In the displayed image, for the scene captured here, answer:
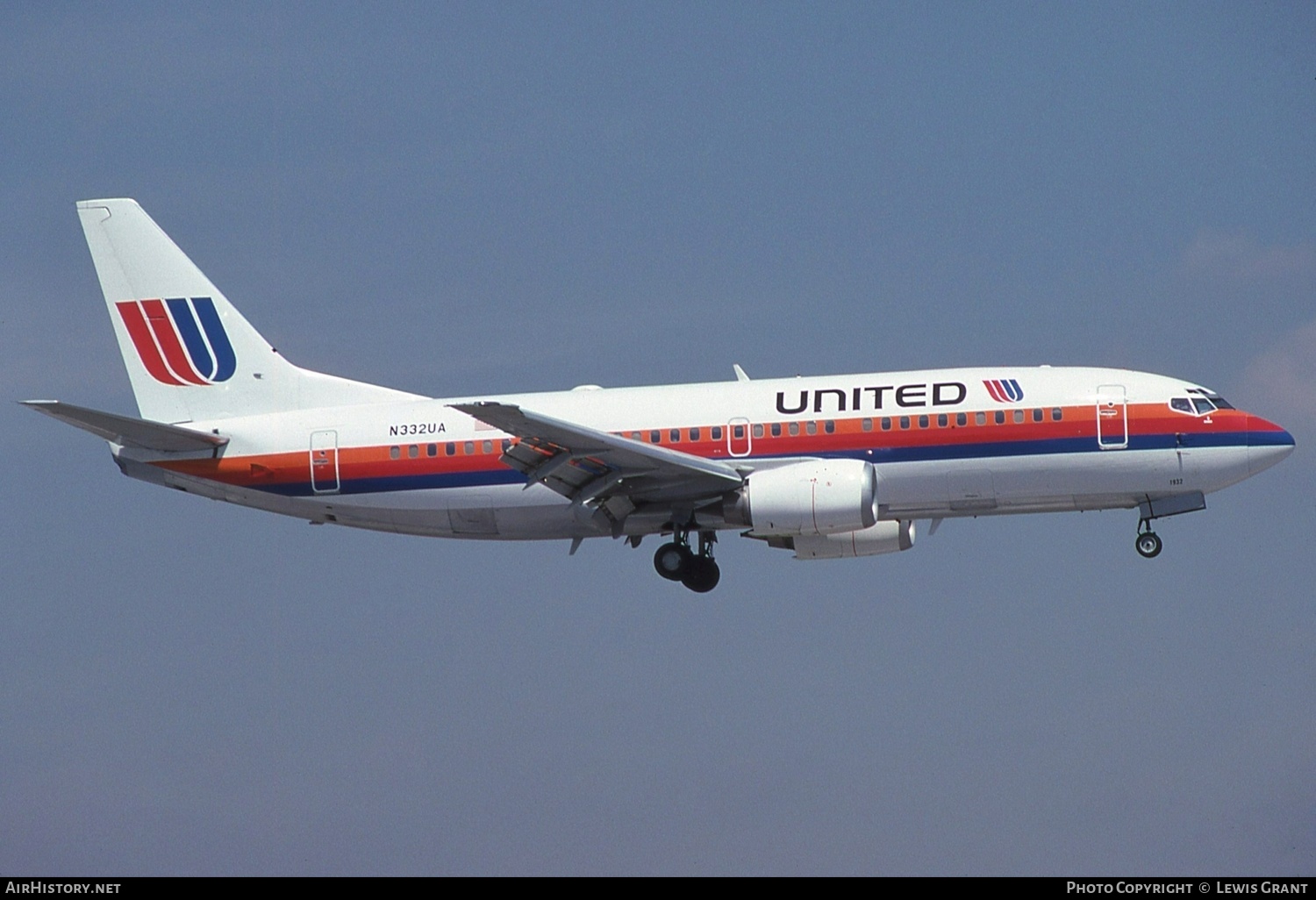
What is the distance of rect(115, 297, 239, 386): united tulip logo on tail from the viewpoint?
47.6 m

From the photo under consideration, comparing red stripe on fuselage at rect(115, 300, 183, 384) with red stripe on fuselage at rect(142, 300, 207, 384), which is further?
red stripe on fuselage at rect(115, 300, 183, 384)

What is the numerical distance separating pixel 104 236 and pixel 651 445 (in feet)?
56.7

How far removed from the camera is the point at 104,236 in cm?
4891

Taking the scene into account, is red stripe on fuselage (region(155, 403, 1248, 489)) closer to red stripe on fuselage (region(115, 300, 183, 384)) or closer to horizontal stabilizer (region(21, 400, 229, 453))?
horizontal stabilizer (region(21, 400, 229, 453))

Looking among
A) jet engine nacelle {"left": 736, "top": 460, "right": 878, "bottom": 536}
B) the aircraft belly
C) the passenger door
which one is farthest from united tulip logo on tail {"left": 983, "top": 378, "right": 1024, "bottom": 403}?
jet engine nacelle {"left": 736, "top": 460, "right": 878, "bottom": 536}

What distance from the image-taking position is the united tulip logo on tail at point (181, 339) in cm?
4756

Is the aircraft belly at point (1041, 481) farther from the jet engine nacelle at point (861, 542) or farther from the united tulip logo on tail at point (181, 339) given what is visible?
the united tulip logo on tail at point (181, 339)

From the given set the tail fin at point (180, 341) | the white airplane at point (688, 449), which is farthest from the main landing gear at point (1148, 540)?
the tail fin at point (180, 341)

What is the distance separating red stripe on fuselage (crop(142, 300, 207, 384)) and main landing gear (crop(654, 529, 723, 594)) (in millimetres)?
13230

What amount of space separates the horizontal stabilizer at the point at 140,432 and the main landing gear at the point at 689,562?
1133 cm

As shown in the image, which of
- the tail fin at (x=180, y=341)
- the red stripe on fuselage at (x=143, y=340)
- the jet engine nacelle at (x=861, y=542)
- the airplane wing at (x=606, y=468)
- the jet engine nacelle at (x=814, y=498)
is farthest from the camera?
the red stripe on fuselage at (x=143, y=340)
